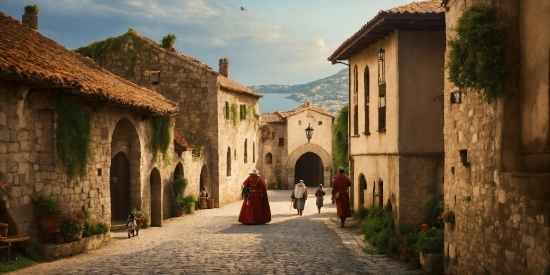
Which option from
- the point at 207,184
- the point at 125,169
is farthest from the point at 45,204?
the point at 207,184

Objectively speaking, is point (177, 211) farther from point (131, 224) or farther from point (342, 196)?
point (342, 196)

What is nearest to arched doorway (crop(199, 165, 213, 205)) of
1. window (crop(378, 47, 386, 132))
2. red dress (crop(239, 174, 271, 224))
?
red dress (crop(239, 174, 271, 224))

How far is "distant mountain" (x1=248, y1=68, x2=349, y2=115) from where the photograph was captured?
472 ft

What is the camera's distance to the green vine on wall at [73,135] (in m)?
13.6

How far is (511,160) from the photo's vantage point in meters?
7.88

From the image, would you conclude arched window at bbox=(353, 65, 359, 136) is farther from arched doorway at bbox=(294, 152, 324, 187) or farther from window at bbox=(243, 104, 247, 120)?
arched doorway at bbox=(294, 152, 324, 187)

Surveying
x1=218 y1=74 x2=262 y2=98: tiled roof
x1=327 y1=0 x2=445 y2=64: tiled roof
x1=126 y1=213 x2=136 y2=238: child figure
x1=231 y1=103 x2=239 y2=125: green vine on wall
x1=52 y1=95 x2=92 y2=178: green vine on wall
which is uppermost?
x1=218 y1=74 x2=262 y2=98: tiled roof

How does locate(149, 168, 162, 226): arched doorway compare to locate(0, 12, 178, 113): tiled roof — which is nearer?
locate(0, 12, 178, 113): tiled roof

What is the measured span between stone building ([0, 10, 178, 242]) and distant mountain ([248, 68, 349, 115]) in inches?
4561

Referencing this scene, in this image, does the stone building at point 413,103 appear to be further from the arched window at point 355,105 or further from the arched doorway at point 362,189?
the arched window at point 355,105

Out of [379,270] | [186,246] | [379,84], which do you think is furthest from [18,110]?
[379,84]

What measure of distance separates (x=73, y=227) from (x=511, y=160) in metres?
9.54

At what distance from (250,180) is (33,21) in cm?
941

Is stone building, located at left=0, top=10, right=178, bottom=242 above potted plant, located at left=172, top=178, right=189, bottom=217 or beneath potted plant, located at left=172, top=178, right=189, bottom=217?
above
